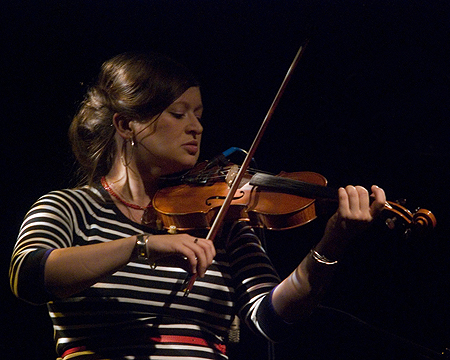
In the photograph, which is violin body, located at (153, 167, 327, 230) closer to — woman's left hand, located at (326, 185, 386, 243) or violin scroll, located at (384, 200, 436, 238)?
woman's left hand, located at (326, 185, 386, 243)

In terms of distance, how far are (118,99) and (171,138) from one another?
260 mm

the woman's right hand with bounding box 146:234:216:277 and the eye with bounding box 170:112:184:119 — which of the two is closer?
the woman's right hand with bounding box 146:234:216:277

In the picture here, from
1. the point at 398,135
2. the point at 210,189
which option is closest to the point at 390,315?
the point at 398,135

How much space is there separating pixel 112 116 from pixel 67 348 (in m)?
0.82

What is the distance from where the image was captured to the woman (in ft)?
3.61

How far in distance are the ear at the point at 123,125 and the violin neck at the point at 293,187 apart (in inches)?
18.8

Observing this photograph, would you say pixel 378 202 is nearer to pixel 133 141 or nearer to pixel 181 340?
pixel 181 340

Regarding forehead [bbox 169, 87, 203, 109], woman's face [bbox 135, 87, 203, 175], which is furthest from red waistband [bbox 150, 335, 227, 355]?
forehead [bbox 169, 87, 203, 109]

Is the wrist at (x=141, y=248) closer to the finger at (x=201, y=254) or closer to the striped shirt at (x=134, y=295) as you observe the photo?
the finger at (x=201, y=254)

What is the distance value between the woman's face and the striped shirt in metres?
0.23

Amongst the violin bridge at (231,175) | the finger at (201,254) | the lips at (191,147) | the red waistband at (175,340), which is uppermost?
the lips at (191,147)

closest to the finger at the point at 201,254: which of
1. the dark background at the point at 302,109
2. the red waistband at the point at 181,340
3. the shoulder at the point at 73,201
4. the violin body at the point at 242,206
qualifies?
the violin body at the point at 242,206

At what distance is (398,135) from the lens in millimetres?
1760

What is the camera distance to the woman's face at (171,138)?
148 centimetres
